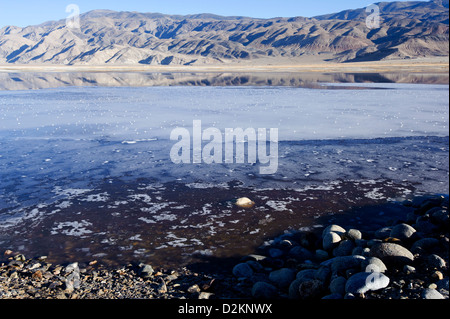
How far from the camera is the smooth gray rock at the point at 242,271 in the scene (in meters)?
5.09

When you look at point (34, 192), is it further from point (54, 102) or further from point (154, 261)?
point (54, 102)

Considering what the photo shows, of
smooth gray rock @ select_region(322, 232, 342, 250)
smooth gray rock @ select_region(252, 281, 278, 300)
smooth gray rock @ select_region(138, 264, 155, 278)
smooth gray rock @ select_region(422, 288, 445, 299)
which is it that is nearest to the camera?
smooth gray rock @ select_region(422, 288, 445, 299)

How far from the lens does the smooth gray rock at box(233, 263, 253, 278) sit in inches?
201

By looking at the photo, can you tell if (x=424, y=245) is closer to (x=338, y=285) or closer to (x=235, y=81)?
(x=338, y=285)

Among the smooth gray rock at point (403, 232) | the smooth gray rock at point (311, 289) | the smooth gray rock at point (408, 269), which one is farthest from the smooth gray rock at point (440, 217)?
the smooth gray rock at point (311, 289)

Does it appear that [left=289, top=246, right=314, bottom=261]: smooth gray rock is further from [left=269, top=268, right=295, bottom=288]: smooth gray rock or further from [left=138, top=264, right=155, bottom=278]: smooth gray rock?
[left=138, top=264, right=155, bottom=278]: smooth gray rock

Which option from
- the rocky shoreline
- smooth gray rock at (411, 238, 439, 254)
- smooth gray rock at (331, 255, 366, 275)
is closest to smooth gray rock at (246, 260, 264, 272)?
the rocky shoreline

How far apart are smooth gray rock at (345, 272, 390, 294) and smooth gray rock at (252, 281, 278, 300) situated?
864 mm

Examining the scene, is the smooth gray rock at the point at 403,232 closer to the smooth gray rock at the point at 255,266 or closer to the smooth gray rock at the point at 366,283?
the smooth gray rock at the point at 366,283

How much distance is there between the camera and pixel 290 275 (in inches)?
193

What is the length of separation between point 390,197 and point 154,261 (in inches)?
195

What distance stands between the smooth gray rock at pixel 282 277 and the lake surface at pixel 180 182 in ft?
3.09

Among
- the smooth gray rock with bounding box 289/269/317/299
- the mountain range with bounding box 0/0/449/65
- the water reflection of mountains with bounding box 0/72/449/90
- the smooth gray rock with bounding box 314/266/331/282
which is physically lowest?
the smooth gray rock with bounding box 289/269/317/299

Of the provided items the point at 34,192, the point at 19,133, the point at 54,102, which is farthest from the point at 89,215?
the point at 54,102
